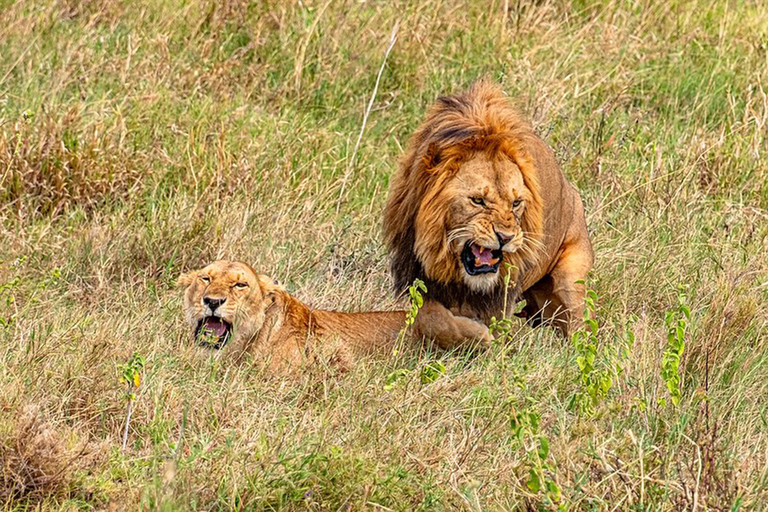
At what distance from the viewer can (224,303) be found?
5.49 meters

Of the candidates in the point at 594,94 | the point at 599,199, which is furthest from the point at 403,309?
the point at 594,94

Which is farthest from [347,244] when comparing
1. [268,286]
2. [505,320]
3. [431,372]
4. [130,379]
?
[130,379]

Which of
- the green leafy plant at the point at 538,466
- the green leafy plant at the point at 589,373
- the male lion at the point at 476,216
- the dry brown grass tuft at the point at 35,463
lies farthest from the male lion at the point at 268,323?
the green leafy plant at the point at 538,466

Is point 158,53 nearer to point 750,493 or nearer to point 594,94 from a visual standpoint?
point 594,94

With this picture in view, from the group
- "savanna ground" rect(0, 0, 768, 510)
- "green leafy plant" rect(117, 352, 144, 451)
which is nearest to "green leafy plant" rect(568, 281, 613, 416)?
"savanna ground" rect(0, 0, 768, 510)

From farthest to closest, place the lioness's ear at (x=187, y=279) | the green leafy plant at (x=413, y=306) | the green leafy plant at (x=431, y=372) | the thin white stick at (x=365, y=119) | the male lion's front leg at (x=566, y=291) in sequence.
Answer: the thin white stick at (x=365, y=119) < the male lion's front leg at (x=566, y=291) < the lioness's ear at (x=187, y=279) < the green leafy plant at (x=431, y=372) < the green leafy plant at (x=413, y=306)

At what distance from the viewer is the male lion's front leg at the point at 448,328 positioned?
573 centimetres

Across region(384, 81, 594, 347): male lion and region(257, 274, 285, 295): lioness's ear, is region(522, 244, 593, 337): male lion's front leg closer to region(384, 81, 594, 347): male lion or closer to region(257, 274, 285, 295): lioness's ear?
region(384, 81, 594, 347): male lion

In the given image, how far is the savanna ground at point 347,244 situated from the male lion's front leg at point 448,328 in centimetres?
8

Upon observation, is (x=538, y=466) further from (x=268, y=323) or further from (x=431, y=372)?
(x=268, y=323)

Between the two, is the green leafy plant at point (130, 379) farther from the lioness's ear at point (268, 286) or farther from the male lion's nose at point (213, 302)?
the lioness's ear at point (268, 286)

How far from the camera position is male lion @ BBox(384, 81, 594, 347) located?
211 inches

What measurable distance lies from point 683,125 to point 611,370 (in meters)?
4.07

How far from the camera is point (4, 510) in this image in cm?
423
